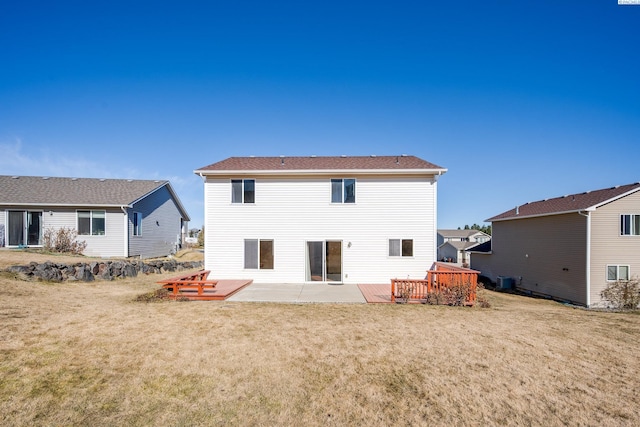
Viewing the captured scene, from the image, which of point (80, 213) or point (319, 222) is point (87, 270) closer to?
point (80, 213)

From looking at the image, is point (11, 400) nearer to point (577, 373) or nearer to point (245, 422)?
point (245, 422)

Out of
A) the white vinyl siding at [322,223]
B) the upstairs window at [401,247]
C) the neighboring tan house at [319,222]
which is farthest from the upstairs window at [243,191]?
the upstairs window at [401,247]

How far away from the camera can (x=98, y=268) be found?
1451 centimetres

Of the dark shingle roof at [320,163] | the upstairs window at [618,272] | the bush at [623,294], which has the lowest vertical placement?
the bush at [623,294]

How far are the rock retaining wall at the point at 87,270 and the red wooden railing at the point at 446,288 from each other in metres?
13.5

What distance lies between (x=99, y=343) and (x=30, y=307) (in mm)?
4057

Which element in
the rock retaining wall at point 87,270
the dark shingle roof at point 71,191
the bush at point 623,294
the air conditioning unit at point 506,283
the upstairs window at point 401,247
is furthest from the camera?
the air conditioning unit at point 506,283

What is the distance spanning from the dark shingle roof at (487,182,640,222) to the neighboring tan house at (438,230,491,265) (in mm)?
24442

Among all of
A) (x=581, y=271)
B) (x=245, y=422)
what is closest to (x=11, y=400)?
(x=245, y=422)

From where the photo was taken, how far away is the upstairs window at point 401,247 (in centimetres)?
1448

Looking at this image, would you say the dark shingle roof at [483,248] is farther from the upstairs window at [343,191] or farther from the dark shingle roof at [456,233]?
the dark shingle roof at [456,233]

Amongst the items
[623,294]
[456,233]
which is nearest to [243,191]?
[623,294]

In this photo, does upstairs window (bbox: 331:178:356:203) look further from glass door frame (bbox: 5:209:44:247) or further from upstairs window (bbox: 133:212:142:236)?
glass door frame (bbox: 5:209:44:247)

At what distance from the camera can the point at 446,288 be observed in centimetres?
1114
